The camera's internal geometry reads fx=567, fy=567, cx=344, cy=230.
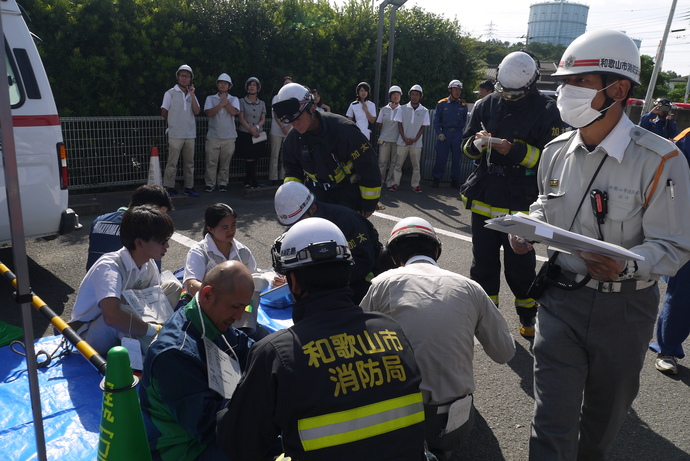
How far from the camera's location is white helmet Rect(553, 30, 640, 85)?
249 cm

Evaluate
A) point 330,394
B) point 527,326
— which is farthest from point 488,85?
point 330,394

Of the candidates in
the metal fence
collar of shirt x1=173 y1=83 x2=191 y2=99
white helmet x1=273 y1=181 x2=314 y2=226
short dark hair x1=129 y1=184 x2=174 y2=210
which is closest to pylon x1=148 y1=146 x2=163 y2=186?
the metal fence

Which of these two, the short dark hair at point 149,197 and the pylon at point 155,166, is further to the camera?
the pylon at point 155,166

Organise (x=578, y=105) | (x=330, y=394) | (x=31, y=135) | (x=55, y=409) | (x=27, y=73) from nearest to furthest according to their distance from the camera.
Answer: (x=330, y=394), (x=578, y=105), (x=55, y=409), (x=31, y=135), (x=27, y=73)

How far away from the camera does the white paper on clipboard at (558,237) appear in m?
2.14

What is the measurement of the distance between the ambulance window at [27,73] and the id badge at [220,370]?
13.0ft

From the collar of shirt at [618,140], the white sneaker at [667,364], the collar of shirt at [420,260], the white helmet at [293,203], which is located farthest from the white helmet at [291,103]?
the white sneaker at [667,364]

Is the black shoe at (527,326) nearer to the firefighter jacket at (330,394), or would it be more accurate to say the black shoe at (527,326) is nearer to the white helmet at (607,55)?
the white helmet at (607,55)

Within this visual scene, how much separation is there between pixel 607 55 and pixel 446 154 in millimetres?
8986

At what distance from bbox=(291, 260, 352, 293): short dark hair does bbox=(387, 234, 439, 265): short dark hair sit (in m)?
1.09

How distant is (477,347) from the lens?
4605 millimetres

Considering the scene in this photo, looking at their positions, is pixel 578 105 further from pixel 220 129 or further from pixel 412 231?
pixel 220 129

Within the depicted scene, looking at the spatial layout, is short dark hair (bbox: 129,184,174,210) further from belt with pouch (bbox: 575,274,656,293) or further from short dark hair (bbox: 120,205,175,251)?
belt with pouch (bbox: 575,274,656,293)

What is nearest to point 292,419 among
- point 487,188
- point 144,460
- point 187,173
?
point 144,460
